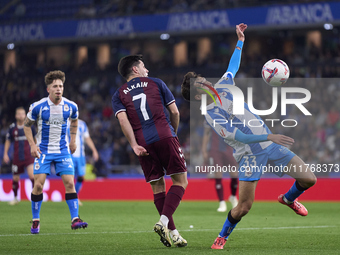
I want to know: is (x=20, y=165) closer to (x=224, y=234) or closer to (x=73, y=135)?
(x=73, y=135)

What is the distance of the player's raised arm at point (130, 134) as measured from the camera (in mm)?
5855

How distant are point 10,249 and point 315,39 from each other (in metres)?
20.6

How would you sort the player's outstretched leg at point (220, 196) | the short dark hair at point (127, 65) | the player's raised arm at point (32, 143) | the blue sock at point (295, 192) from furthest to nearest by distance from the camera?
the player's outstretched leg at point (220, 196)
the player's raised arm at point (32, 143)
the blue sock at point (295, 192)
the short dark hair at point (127, 65)

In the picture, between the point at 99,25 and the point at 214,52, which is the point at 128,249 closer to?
the point at 99,25

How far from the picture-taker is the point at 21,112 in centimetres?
1295

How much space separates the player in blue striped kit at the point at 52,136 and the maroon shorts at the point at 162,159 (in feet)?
6.83

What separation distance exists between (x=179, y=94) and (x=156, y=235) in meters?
15.6

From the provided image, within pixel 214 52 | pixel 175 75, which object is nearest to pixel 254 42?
pixel 214 52

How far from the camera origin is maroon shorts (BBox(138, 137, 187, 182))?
6.05 m

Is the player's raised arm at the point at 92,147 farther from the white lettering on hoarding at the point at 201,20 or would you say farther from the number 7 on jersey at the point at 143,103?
the white lettering on hoarding at the point at 201,20

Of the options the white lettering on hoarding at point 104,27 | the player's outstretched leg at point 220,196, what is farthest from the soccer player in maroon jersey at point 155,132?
the white lettering on hoarding at point 104,27

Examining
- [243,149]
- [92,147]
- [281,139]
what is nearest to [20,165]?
[92,147]

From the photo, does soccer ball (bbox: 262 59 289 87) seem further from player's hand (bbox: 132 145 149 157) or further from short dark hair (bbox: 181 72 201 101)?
player's hand (bbox: 132 145 149 157)

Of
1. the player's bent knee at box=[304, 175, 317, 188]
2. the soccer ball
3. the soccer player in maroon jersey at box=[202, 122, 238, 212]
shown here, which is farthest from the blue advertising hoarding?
the player's bent knee at box=[304, 175, 317, 188]
